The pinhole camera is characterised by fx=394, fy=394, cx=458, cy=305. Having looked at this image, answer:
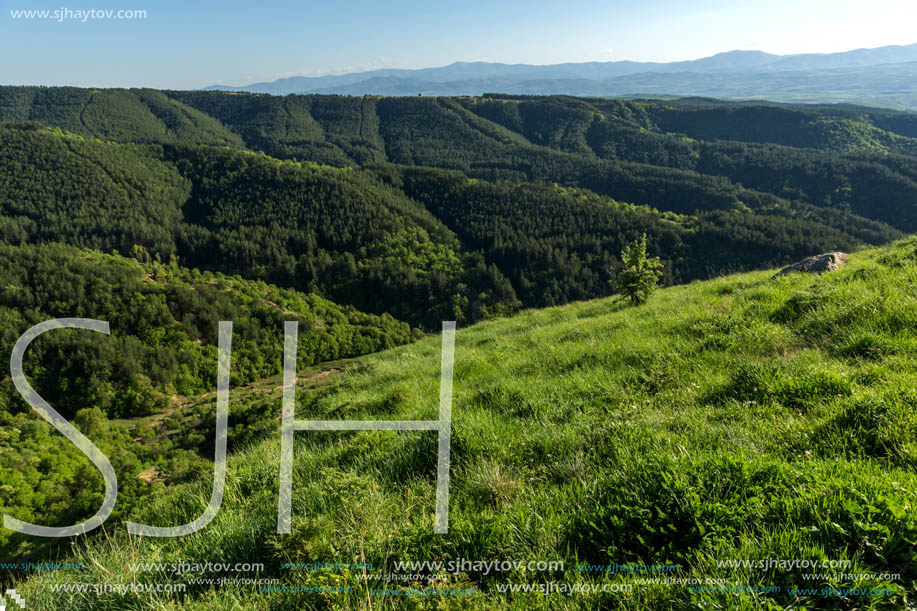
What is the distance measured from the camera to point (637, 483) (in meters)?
2.62

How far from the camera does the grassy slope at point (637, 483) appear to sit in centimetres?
206

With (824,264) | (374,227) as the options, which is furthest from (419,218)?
(824,264)

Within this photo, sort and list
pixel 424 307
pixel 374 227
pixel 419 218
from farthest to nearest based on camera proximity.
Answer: pixel 419 218 < pixel 374 227 < pixel 424 307

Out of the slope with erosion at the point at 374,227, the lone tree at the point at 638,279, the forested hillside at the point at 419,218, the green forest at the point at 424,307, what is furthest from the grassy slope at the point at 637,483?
the slope with erosion at the point at 374,227

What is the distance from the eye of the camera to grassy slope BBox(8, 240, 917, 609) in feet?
6.76

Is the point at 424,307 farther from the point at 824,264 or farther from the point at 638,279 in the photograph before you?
the point at 824,264

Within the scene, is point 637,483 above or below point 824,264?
below

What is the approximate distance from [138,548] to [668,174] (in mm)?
186095

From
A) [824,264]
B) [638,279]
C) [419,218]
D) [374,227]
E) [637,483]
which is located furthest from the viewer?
[419,218]

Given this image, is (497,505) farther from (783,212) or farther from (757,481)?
(783,212)

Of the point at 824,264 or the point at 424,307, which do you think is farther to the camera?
the point at 424,307

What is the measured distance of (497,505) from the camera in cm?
295

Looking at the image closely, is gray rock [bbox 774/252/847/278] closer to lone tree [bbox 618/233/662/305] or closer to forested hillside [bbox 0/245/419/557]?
lone tree [bbox 618/233/662/305]

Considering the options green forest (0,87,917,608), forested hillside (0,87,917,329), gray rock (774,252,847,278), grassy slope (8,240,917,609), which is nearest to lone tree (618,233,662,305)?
green forest (0,87,917,608)
